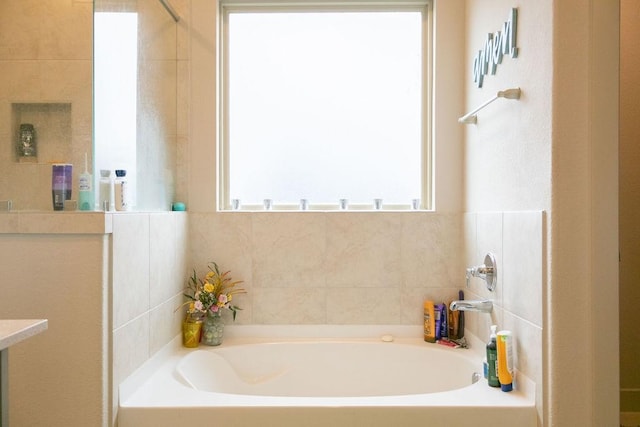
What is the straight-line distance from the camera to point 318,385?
2.29m

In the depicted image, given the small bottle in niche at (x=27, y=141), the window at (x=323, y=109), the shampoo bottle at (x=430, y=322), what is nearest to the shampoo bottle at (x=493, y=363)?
the shampoo bottle at (x=430, y=322)

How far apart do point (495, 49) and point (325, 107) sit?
0.96 meters

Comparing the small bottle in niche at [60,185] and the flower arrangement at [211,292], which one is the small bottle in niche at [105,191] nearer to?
the small bottle in niche at [60,185]

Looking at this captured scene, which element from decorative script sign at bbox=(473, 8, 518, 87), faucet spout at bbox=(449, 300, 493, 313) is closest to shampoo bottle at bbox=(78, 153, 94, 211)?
faucet spout at bbox=(449, 300, 493, 313)

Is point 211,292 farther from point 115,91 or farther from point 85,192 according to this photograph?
point 115,91

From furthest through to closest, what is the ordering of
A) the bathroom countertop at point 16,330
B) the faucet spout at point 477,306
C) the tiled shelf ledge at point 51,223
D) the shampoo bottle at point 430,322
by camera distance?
the shampoo bottle at point 430,322 → the faucet spout at point 477,306 → the tiled shelf ledge at point 51,223 → the bathroom countertop at point 16,330

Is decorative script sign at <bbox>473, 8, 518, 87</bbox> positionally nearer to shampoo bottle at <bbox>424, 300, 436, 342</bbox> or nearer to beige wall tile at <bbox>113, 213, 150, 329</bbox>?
shampoo bottle at <bbox>424, 300, 436, 342</bbox>

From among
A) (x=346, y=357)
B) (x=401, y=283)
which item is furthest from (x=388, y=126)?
(x=346, y=357)

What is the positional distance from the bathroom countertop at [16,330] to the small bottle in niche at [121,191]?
68cm

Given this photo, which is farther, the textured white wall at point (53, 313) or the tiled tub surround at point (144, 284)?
the tiled tub surround at point (144, 284)

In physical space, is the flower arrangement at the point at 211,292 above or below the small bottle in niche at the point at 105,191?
below

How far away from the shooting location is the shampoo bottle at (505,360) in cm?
165

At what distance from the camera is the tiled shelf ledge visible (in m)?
1.42

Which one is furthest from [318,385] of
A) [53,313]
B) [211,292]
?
[53,313]
